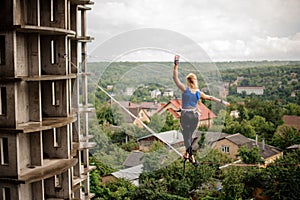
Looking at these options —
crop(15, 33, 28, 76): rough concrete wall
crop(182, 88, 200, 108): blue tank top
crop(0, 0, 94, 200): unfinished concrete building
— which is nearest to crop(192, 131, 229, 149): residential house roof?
crop(182, 88, 200, 108): blue tank top

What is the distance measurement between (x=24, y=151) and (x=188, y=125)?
1153 millimetres

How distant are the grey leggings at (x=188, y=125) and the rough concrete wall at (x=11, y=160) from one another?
3.82 feet

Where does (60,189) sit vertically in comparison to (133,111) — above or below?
below

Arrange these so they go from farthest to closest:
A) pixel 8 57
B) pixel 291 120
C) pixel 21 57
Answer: pixel 291 120 → pixel 21 57 → pixel 8 57

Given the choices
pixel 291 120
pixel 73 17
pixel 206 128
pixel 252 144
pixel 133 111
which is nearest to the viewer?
pixel 206 128

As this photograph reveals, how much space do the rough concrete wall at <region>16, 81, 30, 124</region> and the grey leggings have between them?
1.07 metres

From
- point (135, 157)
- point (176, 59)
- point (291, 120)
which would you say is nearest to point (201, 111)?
point (176, 59)

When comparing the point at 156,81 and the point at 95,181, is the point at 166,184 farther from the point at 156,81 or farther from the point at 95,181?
the point at 156,81

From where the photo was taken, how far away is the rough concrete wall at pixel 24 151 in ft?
8.62

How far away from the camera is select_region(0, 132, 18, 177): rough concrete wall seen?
2.54 m

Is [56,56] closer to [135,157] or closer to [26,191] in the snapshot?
[26,191]

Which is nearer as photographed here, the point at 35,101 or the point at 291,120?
the point at 35,101

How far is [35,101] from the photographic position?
2.70 meters

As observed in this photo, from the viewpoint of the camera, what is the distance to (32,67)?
2.70 metres
